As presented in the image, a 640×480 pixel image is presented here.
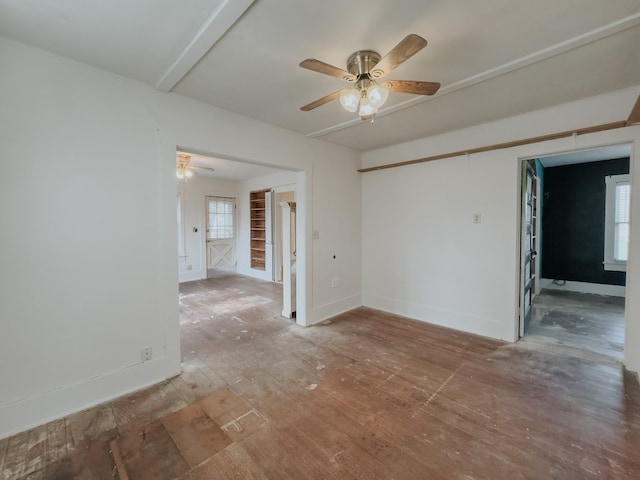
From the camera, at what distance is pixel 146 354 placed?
7.97ft

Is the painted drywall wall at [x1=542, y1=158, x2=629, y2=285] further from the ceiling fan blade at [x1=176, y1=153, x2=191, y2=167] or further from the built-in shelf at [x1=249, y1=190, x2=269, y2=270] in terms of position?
Answer: the ceiling fan blade at [x1=176, y1=153, x2=191, y2=167]

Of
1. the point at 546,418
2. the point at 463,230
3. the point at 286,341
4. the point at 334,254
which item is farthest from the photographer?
the point at 334,254

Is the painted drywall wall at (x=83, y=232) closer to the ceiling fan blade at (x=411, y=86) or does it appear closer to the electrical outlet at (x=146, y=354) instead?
the electrical outlet at (x=146, y=354)

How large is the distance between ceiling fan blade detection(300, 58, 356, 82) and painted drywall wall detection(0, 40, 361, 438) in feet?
5.10

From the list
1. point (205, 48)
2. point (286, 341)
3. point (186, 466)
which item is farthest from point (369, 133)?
point (186, 466)

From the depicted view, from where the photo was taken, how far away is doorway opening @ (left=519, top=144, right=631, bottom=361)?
4.37m

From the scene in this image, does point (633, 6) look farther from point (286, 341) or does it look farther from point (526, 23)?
point (286, 341)

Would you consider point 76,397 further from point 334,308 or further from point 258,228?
point 258,228

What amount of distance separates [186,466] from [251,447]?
1.23 feet

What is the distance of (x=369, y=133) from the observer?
367cm

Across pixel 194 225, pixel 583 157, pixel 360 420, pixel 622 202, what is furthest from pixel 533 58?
pixel 194 225

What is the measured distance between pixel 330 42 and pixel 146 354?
292cm

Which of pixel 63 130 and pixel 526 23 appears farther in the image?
pixel 63 130

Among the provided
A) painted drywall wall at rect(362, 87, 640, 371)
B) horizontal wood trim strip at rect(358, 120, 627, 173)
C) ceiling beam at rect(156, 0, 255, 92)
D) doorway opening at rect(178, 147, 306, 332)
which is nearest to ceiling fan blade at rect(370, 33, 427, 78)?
ceiling beam at rect(156, 0, 255, 92)
